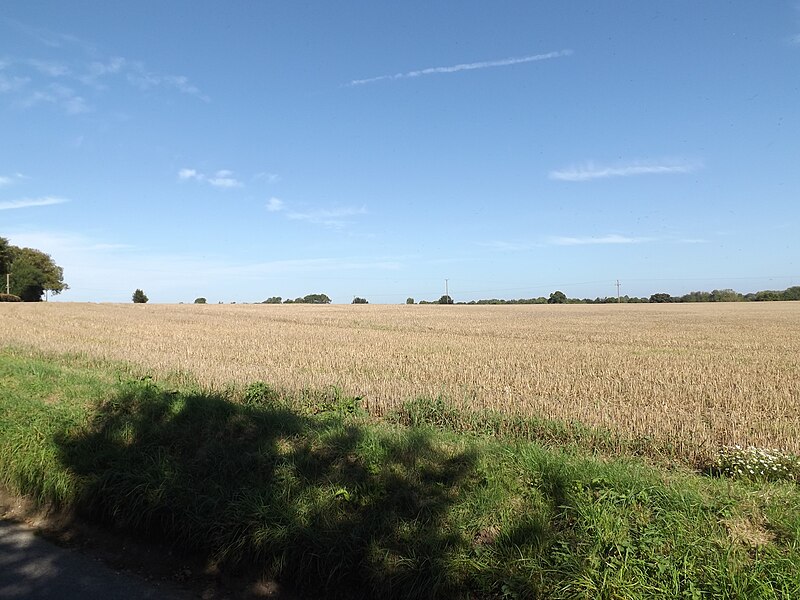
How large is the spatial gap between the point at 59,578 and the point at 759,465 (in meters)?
6.52

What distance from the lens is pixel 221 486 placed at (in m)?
4.87

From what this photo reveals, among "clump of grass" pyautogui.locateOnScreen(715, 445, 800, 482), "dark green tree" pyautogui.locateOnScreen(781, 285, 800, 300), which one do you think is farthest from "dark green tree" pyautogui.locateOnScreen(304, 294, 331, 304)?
"clump of grass" pyautogui.locateOnScreen(715, 445, 800, 482)

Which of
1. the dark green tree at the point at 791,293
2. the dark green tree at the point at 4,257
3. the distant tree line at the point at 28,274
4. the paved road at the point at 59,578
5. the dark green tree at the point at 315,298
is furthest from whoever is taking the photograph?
the dark green tree at the point at 315,298

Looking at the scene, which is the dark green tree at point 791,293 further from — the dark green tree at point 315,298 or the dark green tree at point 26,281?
the dark green tree at point 26,281

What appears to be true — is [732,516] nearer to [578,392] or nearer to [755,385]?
[578,392]

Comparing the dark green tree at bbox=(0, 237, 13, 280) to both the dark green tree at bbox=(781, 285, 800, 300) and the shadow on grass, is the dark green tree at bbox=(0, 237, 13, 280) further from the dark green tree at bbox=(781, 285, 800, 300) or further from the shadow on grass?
the dark green tree at bbox=(781, 285, 800, 300)

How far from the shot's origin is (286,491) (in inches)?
183

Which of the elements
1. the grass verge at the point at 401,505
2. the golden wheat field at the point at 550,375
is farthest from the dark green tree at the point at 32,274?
the grass verge at the point at 401,505

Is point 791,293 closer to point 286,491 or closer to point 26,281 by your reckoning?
point 286,491

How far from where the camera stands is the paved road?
12.1ft

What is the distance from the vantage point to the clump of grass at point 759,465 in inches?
199

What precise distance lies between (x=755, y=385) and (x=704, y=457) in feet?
19.3

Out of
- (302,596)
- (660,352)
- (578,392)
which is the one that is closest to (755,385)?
(578,392)

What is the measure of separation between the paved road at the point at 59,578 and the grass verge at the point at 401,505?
542 mm
